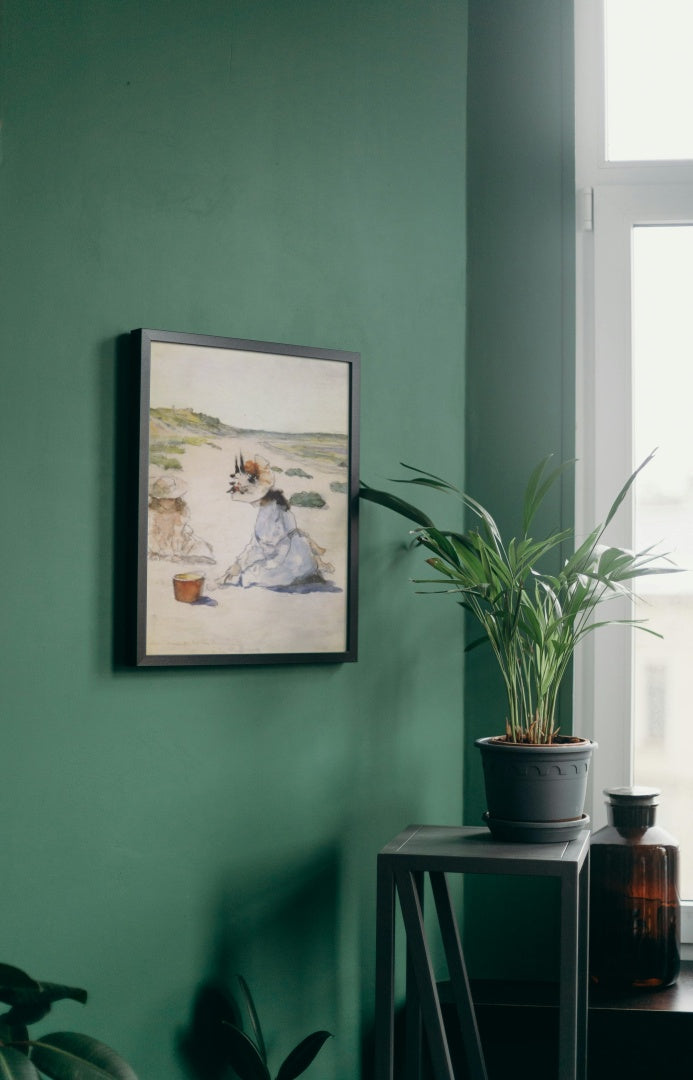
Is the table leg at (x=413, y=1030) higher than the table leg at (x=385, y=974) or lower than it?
lower

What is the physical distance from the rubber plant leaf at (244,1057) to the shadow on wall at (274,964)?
7 cm

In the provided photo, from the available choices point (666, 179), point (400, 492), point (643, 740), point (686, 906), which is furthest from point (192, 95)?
point (686, 906)

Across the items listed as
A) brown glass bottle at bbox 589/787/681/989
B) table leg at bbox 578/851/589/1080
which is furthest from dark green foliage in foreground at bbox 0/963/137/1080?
brown glass bottle at bbox 589/787/681/989

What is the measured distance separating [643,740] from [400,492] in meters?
0.89

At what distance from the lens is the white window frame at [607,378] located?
260 centimetres

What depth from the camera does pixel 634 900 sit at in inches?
91.5

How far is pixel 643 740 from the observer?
2625 mm

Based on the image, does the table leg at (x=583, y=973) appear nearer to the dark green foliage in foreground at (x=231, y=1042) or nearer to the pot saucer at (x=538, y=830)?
the pot saucer at (x=538, y=830)

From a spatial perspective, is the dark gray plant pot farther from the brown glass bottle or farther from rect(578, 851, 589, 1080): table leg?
the brown glass bottle

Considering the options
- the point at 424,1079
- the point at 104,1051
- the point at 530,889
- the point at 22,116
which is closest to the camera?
the point at 104,1051

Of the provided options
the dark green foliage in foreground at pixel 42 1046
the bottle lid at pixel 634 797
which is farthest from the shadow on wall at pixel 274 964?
the dark green foliage in foreground at pixel 42 1046

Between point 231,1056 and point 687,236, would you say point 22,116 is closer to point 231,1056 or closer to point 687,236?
point 687,236

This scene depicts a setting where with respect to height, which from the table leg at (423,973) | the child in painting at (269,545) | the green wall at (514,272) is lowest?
the table leg at (423,973)

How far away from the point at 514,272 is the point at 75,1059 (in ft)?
6.57
